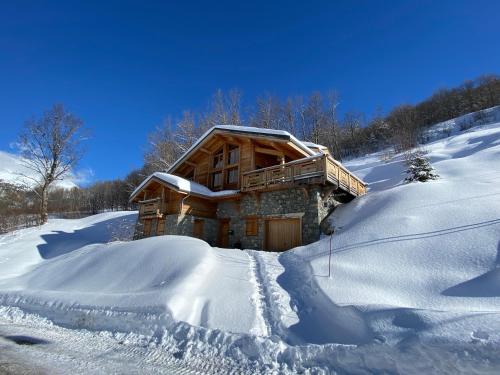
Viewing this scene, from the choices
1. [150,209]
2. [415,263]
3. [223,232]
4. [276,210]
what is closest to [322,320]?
[415,263]

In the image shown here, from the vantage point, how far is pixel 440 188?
40.7ft

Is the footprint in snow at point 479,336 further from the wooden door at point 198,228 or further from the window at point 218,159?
the window at point 218,159

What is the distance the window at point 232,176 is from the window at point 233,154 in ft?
1.64

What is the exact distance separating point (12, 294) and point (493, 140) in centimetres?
3296

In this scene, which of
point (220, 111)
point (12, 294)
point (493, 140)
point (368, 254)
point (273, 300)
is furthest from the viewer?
point (220, 111)

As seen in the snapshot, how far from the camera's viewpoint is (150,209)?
18203mm

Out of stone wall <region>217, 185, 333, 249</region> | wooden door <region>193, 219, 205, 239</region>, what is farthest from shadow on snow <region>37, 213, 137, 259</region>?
stone wall <region>217, 185, 333, 249</region>

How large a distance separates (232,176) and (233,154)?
1.42m

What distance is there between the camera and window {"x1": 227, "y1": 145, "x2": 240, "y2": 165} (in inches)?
719

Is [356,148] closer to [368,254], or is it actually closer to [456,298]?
[368,254]

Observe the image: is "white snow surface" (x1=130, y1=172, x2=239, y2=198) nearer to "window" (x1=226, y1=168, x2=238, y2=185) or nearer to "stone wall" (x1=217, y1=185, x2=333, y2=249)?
"stone wall" (x1=217, y1=185, x2=333, y2=249)

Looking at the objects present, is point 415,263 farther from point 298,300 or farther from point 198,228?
point 198,228

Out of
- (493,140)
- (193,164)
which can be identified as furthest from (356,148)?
(193,164)

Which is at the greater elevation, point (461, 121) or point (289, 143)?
point (461, 121)
